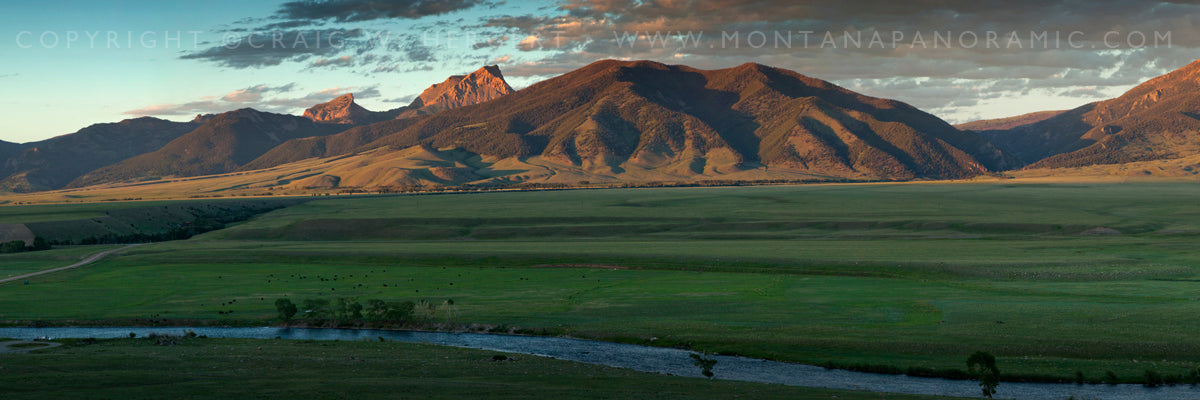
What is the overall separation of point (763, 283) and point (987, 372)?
39.7 meters

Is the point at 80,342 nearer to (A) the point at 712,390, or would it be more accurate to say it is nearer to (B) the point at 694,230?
(A) the point at 712,390

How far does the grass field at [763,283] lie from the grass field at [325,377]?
13482 mm

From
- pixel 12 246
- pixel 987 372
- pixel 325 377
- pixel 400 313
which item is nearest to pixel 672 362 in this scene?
pixel 987 372

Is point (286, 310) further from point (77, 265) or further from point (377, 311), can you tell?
point (77, 265)

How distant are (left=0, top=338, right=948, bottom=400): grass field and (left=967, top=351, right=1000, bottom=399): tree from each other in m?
5.00

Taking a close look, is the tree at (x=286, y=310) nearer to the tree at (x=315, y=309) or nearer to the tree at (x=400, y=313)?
the tree at (x=315, y=309)

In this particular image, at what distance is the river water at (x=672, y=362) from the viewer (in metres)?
47.5

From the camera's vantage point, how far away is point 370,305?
252 feet

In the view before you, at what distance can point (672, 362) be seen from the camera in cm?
5703

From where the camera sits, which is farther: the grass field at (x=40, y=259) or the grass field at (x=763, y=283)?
the grass field at (x=40, y=259)

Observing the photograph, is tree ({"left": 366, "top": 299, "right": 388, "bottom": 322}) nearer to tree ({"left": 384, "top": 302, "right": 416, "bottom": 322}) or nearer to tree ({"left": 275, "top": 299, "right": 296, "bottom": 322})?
tree ({"left": 384, "top": 302, "right": 416, "bottom": 322})

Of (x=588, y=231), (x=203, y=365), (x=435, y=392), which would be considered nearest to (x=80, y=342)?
(x=203, y=365)

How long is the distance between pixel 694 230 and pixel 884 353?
328 feet

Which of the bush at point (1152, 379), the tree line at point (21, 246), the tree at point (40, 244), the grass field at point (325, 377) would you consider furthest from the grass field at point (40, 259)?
the bush at point (1152, 379)
